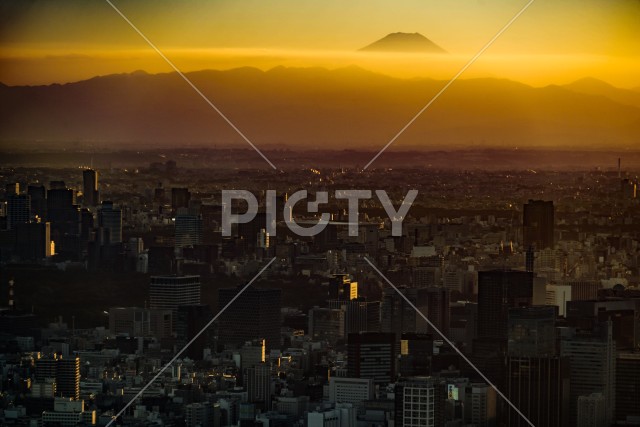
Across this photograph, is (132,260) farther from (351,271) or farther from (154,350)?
(351,271)

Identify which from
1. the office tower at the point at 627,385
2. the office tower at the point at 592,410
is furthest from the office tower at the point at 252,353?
the office tower at the point at 627,385

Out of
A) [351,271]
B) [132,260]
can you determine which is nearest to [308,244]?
[351,271]

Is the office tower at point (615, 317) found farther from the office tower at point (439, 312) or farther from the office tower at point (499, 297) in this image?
the office tower at point (439, 312)

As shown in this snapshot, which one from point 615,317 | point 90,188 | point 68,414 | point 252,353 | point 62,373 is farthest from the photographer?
point 90,188

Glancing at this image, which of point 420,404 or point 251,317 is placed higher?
point 251,317

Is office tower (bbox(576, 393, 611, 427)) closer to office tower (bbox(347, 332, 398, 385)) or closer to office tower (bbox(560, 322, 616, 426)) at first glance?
office tower (bbox(560, 322, 616, 426))

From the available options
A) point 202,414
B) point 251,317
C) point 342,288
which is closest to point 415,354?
point 342,288

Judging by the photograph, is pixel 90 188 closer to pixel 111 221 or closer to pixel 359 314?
pixel 111 221

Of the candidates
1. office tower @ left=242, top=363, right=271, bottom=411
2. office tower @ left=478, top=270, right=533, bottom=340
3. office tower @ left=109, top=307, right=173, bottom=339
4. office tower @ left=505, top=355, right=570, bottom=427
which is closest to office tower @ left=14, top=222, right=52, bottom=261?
office tower @ left=109, top=307, right=173, bottom=339
